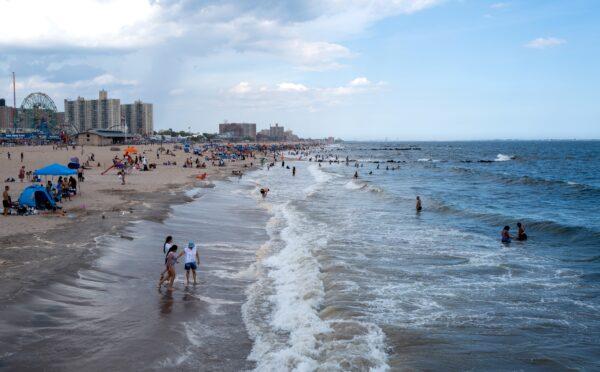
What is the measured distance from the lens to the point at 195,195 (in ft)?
97.1

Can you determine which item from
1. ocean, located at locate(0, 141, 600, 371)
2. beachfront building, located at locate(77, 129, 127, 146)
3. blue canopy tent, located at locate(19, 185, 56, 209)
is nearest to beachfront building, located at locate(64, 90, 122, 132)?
beachfront building, located at locate(77, 129, 127, 146)

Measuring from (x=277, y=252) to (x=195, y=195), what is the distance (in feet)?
48.7

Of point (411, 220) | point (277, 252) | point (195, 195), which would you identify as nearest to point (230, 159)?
point (195, 195)

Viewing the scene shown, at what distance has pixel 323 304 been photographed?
10.9m

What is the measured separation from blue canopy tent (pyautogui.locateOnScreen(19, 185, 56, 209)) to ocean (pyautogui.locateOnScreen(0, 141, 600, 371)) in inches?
175

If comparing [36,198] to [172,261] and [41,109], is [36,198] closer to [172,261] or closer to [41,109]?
[172,261]

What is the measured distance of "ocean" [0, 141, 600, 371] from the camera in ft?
26.5

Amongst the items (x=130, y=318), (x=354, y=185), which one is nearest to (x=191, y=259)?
(x=130, y=318)

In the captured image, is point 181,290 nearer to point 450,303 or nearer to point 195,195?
point 450,303

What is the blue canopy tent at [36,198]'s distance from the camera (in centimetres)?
1895

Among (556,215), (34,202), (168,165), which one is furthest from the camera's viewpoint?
(168,165)

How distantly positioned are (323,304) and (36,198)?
1415cm

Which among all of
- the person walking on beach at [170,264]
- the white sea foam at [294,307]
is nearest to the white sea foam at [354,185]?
the white sea foam at [294,307]

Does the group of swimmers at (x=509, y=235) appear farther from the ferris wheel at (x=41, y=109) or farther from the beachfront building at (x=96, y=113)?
the beachfront building at (x=96, y=113)
